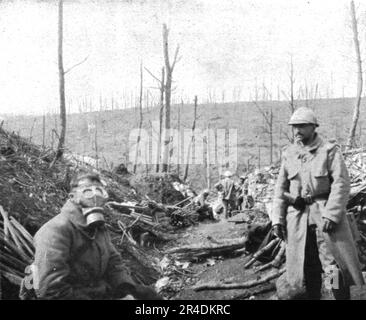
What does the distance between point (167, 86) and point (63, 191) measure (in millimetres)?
15319

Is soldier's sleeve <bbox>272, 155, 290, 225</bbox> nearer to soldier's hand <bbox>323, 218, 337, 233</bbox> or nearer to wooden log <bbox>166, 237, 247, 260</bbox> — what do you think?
soldier's hand <bbox>323, 218, 337, 233</bbox>

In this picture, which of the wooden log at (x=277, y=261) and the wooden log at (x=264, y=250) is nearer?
the wooden log at (x=277, y=261)

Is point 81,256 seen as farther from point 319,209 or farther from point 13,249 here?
point 319,209

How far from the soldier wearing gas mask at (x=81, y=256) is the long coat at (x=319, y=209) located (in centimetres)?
163

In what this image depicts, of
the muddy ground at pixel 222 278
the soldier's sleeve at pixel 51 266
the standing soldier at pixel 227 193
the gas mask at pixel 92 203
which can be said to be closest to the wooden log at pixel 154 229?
the muddy ground at pixel 222 278

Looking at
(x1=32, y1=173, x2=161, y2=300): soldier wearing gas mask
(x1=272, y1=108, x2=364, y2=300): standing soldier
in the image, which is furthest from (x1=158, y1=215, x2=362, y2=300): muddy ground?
(x1=32, y1=173, x2=161, y2=300): soldier wearing gas mask

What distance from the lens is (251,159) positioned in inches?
1469

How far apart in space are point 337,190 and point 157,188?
37.3 feet

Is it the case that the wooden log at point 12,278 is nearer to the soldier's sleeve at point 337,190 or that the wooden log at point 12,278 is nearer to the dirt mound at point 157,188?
the soldier's sleeve at point 337,190

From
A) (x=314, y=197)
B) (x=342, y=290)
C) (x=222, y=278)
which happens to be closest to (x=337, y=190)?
(x=314, y=197)

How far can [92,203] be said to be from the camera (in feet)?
10.3

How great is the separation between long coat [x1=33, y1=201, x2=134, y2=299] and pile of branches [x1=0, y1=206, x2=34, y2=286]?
4.58 ft

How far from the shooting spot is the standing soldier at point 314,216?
4062 millimetres

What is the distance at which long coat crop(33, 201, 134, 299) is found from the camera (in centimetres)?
290
